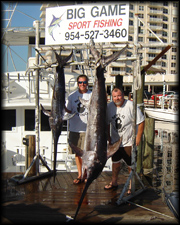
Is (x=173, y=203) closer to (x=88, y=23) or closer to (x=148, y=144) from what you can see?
(x=148, y=144)

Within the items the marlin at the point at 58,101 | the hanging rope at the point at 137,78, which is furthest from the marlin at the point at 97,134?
the marlin at the point at 58,101

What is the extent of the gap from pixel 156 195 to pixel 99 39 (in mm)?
2175

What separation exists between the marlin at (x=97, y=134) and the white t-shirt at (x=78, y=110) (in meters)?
0.85

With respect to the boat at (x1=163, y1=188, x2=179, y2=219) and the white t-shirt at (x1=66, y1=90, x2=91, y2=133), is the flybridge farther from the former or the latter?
the boat at (x1=163, y1=188, x2=179, y2=219)

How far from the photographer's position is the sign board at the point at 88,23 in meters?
3.17

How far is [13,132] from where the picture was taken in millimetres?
6465

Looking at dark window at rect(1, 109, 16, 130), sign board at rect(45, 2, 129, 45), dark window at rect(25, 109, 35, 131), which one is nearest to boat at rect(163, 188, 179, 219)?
sign board at rect(45, 2, 129, 45)

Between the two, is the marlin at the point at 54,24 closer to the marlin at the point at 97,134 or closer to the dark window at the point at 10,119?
the marlin at the point at 97,134

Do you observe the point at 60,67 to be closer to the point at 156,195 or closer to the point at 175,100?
the point at 156,195

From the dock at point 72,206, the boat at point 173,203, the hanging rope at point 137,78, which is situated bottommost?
the boat at point 173,203

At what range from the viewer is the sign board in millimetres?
3172

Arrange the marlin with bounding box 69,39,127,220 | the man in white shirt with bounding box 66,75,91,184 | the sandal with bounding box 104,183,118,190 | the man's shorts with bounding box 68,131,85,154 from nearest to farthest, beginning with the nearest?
the marlin with bounding box 69,39,127,220, the sandal with bounding box 104,183,118,190, the man in white shirt with bounding box 66,75,91,184, the man's shorts with bounding box 68,131,85,154

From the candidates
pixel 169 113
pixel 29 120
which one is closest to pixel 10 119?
pixel 29 120

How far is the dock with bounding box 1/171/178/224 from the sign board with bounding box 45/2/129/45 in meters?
2.04
